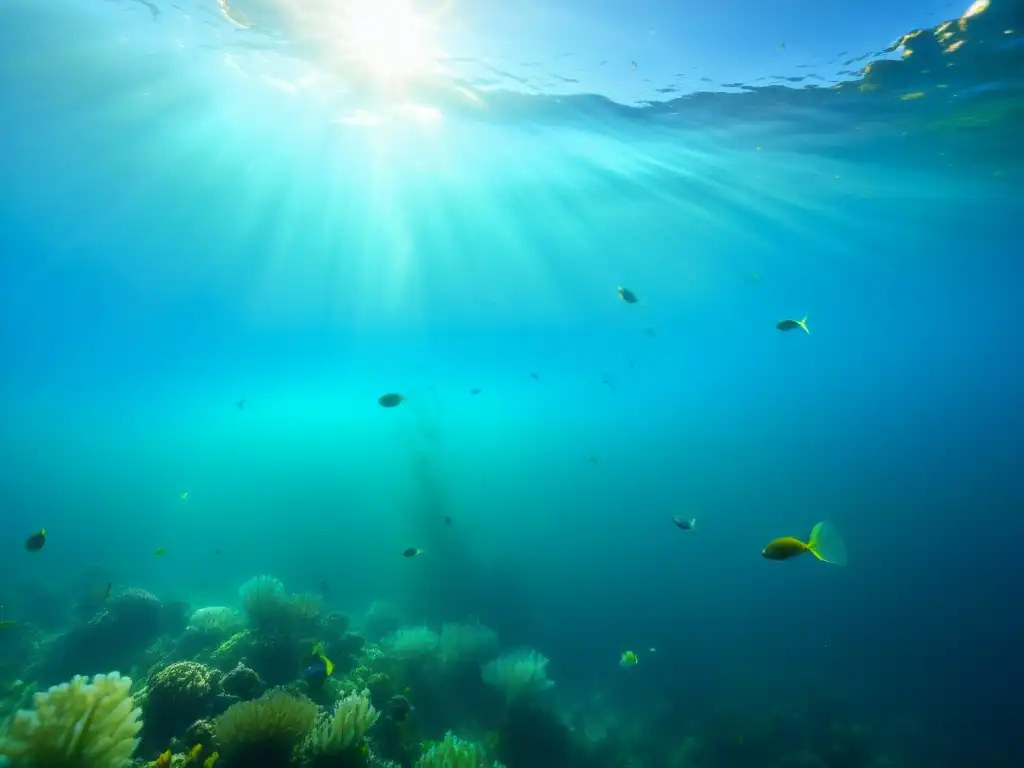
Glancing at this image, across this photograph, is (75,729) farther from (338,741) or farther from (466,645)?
(466,645)

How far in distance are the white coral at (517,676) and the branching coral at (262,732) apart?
6.79m

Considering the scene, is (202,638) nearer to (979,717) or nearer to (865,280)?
(979,717)

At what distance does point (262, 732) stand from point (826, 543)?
5959 mm

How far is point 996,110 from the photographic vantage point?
635 inches

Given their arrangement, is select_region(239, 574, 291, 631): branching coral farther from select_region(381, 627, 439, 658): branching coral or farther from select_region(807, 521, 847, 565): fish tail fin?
select_region(807, 521, 847, 565): fish tail fin

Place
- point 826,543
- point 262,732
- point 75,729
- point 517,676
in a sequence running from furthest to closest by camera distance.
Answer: point 517,676 < point 262,732 < point 826,543 < point 75,729

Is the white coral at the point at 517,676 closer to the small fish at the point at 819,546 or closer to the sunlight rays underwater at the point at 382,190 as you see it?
the small fish at the point at 819,546

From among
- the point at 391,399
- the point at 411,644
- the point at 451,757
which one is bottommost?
the point at 411,644

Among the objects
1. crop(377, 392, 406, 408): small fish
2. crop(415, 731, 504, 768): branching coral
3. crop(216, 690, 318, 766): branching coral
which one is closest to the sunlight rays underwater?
crop(377, 392, 406, 408): small fish

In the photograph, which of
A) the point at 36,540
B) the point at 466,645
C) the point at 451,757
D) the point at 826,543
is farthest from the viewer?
the point at 466,645

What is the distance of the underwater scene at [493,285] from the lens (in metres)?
11.3

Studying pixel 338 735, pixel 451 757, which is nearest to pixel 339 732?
pixel 338 735

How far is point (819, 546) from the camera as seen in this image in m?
4.77

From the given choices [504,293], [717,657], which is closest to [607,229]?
[504,293]
